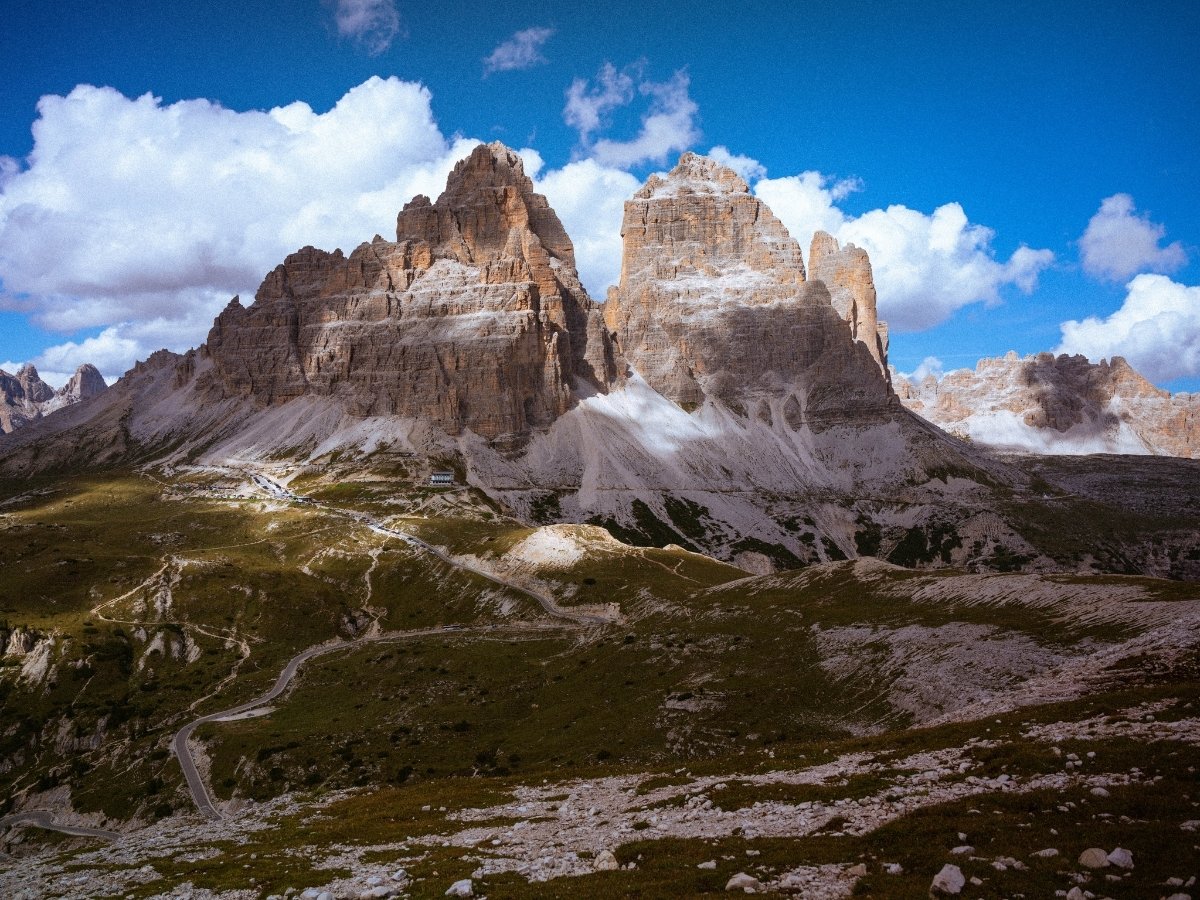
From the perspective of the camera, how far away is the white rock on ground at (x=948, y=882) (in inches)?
730

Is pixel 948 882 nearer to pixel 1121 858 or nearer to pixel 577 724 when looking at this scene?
pixel 1121 858

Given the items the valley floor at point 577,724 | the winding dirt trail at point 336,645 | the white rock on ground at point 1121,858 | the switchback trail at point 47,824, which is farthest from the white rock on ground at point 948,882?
the switchback trail at point 47,824

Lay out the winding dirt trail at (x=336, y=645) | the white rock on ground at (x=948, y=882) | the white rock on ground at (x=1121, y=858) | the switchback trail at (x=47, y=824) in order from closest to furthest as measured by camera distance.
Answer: the white rock on ground at (x=948, y=882), the white rock on ground at (x=1121, y=858), the switchback trail at (x=47, y=824), the winding dirt trail at (x=336, y=645)

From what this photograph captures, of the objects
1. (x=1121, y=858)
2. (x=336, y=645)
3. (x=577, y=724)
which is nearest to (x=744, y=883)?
(x=1121, y=858)

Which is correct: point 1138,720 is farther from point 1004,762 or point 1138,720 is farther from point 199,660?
point 199,660

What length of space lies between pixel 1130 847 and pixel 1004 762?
10.3 meters

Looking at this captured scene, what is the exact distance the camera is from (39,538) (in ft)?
550

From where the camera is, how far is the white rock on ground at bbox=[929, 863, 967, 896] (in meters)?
18.5

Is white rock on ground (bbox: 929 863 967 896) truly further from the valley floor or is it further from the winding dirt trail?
the winding dirt trail

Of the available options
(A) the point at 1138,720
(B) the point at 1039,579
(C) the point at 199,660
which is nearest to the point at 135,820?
(C) the point at 199,660

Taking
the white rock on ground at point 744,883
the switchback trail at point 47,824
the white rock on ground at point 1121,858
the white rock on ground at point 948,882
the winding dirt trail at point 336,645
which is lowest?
the switchback trail at point 47,824

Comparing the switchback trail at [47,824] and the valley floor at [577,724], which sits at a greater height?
the valley floor at [577,724]

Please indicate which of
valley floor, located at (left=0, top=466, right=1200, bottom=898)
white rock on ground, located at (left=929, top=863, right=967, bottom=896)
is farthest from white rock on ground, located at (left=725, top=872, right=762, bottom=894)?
white rock on ground, located at (left=929, top=863, right=967, bottom=896)

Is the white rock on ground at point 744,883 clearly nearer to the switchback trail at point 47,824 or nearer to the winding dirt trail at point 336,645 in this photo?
the winding dirt trail at point 336,645
